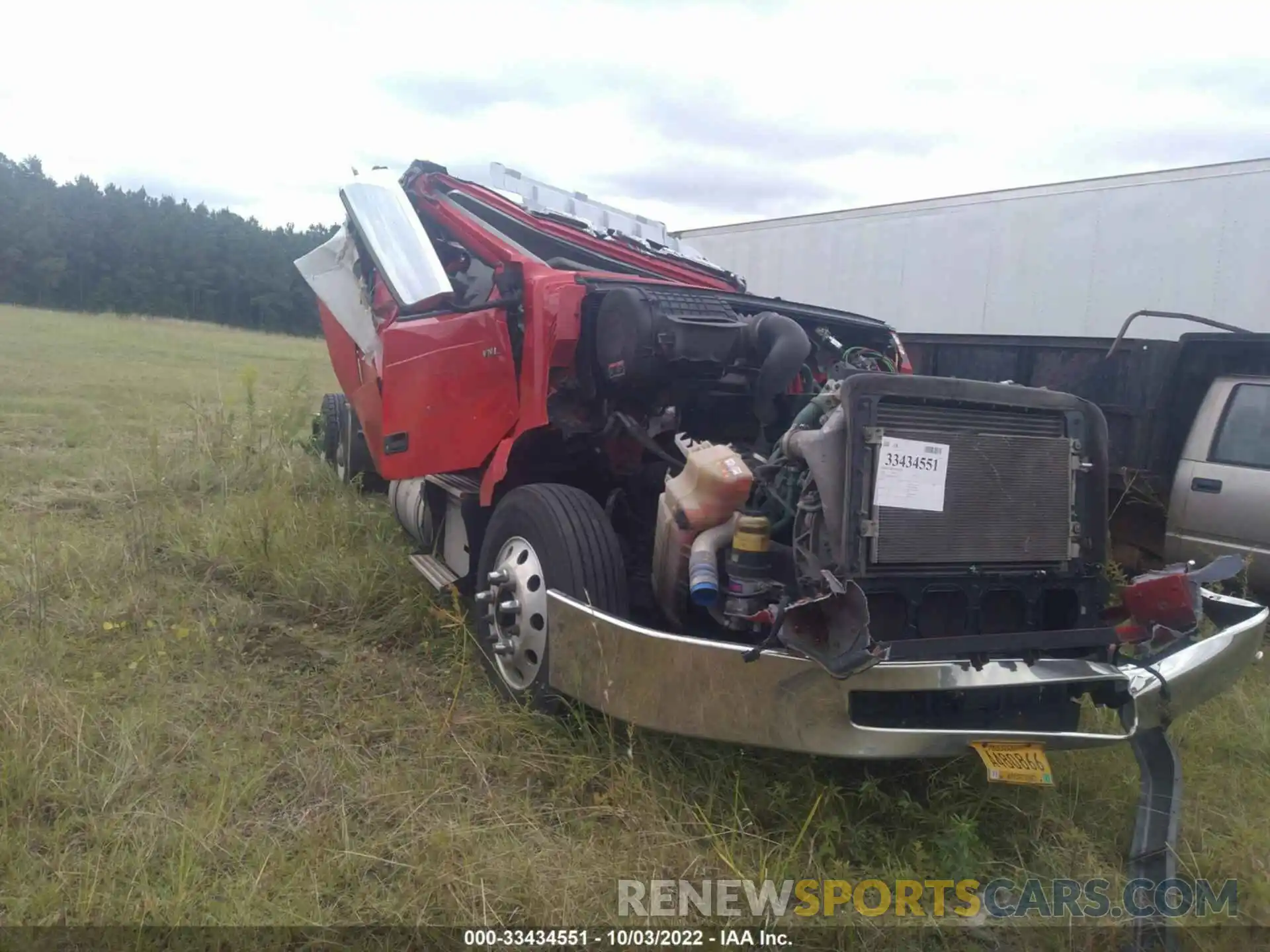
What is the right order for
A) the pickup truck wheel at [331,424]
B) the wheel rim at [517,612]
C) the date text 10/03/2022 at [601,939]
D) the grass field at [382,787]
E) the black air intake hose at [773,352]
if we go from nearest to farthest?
the date text 10/03/2022 at [601,939], the grass field at [382,787], the wheel rim at [517,612], the black air intake hose at [773,352], the pickup truck wheel at [331,424]

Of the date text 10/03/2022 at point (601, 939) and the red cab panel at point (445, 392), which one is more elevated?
the red cab panel at point (445, 392)

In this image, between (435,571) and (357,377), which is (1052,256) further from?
(435,571)

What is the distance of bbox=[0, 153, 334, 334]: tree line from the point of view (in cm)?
4816

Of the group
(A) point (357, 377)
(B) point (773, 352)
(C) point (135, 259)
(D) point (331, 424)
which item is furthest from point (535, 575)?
(C) point (135, 259)

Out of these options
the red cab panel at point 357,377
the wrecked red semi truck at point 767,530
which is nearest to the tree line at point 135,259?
the red cab panel at point 357,377

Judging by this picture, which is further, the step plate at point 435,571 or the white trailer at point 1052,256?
the white trailer at point 1052,256

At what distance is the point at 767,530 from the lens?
2.86m

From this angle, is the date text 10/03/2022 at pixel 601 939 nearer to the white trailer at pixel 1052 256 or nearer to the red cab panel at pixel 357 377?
the red cab panel at pixel 357 377

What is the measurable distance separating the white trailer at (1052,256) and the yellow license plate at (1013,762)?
601cm

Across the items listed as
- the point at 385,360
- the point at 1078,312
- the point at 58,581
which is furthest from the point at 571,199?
the point at 1078,312

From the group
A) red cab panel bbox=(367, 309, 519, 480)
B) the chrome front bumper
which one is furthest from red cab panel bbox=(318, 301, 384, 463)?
the chrome front bumper

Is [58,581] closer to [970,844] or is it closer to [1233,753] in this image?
[970,844]

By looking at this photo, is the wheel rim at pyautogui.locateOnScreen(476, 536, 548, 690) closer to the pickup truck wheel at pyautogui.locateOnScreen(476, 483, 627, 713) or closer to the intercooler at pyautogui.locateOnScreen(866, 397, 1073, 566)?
the pickup truck wheel at pyautogui.locateOnScreen(476, 483, 627, 713)

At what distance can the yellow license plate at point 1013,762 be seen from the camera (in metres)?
2.54
